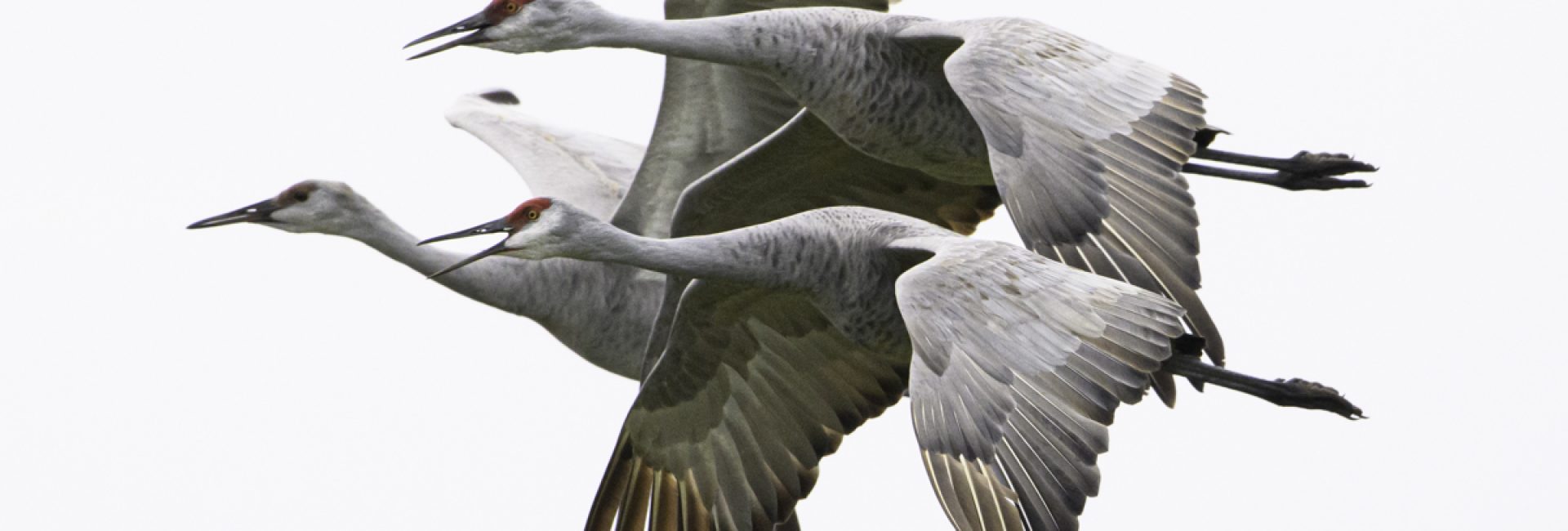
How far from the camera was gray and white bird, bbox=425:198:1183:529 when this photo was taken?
29.1 ft

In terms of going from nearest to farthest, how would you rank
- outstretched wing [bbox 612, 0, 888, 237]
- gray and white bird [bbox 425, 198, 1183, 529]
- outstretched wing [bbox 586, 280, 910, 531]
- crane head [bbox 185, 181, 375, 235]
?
gray and white bird [bbox 425, 198, 1183, 529]
outstretched wing [bbox 586, 280, 910, 531]
outstretched wing [bbox 612, 0, 888, 237]
crane head [bbox 185, 181, 375, 235]

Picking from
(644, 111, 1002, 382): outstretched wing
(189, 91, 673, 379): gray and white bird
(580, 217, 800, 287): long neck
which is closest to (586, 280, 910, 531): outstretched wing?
(644, 111, 1002, 382): outstretched wing

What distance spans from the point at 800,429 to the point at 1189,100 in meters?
2.37

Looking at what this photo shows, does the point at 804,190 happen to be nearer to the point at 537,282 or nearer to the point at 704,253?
the point at 704,253

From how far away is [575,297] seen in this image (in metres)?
12.9

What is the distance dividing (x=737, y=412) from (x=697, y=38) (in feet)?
5.62

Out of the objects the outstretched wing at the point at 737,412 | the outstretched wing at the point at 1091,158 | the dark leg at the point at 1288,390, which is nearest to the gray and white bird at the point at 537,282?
the outstretched wing at the point at 737,412

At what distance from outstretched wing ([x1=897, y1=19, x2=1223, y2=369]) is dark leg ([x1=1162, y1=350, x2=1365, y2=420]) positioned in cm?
16

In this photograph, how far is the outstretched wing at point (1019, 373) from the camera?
8.72m

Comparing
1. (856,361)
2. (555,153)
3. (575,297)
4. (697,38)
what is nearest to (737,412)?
(856,361)

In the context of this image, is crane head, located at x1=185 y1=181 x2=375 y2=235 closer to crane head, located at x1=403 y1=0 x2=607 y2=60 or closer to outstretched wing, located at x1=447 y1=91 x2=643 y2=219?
outstretched wing, located at x1=447 y1=91 x2=643 y2=219

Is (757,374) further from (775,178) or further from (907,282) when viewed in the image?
(907,282)

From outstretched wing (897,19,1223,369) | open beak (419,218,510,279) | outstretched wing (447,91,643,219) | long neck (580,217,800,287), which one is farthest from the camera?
outstretched wing (447,91,643,219)

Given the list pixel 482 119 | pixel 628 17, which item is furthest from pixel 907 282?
pixel 482 119
